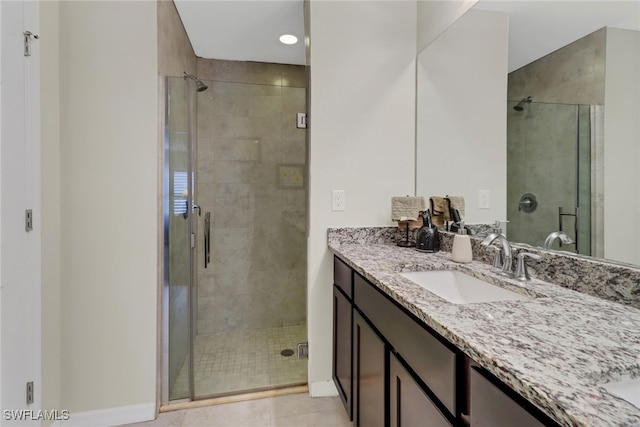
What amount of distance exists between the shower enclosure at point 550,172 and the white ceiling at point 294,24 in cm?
23

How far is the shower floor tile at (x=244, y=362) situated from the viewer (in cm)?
193

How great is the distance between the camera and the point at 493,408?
571 mm


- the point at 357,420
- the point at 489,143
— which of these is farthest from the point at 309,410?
the point at 489,143

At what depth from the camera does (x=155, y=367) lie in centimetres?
169

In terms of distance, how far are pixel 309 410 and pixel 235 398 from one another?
0.47 meters

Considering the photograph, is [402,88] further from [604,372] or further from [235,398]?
[235,398]

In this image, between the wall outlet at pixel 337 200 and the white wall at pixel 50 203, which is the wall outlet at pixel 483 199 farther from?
the white wall at pixel 50 203

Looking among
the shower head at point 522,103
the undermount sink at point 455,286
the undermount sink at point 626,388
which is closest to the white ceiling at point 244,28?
the shower head at point 522,103

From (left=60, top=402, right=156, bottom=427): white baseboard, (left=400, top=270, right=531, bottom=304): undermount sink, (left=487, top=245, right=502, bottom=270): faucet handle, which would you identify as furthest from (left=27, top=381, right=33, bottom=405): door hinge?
(left=487, top=245, right=502, bottom=270): faucet handle

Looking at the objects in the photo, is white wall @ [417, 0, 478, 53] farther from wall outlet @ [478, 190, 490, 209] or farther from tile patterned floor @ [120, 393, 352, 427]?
Answer: tile patterned floor @ [120, 393, 352, 427]

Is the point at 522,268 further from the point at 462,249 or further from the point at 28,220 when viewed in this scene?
the point at 28,220

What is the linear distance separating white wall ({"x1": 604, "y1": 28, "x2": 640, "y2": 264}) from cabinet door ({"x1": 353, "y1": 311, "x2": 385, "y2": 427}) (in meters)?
0.80

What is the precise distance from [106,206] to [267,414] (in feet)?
4.73

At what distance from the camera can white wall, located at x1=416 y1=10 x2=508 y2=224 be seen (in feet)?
4.57
